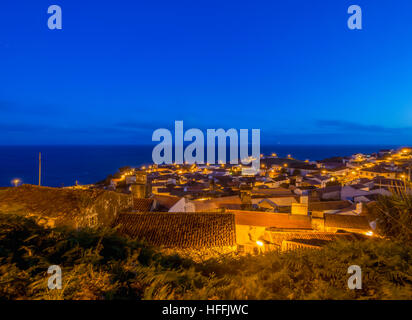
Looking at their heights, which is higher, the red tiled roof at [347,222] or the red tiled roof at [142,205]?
the red tiled roof at [142,205]

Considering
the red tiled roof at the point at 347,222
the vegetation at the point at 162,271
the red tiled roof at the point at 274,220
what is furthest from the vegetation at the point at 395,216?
the red tiled roof at the point at 347,222

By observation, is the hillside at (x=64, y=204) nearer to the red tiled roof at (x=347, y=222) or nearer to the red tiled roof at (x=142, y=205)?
the red tiled roof at (x=142, y=205)

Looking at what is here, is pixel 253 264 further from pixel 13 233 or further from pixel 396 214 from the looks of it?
pixel 13 233

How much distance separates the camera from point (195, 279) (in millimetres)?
4195

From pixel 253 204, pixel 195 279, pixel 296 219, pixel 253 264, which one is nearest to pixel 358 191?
pixel 253 204

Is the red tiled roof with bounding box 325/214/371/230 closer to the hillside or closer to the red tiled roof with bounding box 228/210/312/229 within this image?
the red tiled roof with bounding box 228/210/312/229

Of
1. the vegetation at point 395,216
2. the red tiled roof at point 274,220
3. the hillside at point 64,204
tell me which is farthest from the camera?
the red tiled roof at point 274,220

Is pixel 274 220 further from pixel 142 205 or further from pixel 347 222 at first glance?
pixel 142 205

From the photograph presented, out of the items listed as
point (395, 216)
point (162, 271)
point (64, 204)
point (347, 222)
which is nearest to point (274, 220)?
point (347, 222)

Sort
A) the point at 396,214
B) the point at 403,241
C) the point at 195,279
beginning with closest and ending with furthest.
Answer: the point at 195,279 → the point at 403,241 → the point at 396,214

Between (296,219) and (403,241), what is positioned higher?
(403,241)

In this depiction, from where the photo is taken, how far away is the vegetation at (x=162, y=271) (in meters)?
3.41

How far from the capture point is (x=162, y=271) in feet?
14.3
